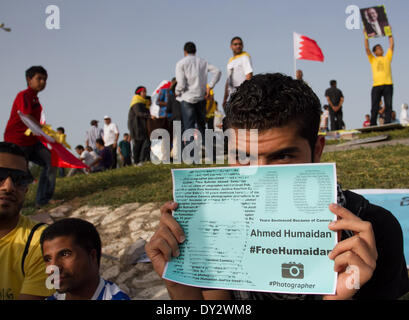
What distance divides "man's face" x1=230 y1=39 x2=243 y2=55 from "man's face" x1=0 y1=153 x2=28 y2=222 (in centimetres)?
577

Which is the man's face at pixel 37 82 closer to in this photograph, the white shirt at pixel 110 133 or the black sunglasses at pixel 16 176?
the black sunglasses at pixel 16 176

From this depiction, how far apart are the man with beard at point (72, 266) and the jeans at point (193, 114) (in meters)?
5.12

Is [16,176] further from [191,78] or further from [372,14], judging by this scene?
[372,14]

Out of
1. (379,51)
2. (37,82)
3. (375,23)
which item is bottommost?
(37,82)

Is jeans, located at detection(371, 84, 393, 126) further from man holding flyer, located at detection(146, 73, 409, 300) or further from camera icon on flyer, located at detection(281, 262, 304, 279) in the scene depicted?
camera icon on flyer, located at detection(281, 262, 304, 279)

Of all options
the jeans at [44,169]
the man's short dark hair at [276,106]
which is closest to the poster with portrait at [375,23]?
the jeans at [44,169]

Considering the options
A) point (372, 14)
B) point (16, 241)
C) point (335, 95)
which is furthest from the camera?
point (335, 95)

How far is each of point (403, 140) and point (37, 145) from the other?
715 centimetres

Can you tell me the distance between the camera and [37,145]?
5.86m

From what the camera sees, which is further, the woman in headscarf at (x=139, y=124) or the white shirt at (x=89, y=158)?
the white shirt at (x=89, y=158)

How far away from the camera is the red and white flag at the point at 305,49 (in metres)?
10.4

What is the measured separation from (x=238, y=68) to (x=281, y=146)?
6.43 metres

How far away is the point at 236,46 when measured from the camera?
25.1 feet

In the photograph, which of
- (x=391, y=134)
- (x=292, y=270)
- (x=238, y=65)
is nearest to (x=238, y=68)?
(x=238, y=65)
